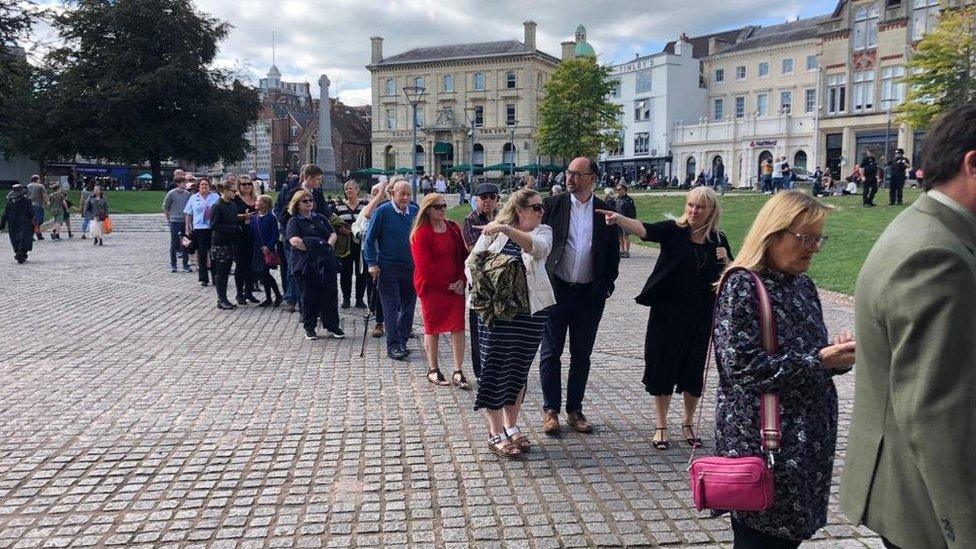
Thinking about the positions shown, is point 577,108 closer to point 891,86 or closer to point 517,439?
point 891,86

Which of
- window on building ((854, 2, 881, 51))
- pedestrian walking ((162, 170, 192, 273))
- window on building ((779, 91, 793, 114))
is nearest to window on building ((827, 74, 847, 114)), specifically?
window on building ((854, 2, 881, 51))

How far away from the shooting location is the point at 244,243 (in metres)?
12.5

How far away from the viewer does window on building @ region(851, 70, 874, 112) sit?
52031 millimetres

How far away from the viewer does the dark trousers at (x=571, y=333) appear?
5836 mm

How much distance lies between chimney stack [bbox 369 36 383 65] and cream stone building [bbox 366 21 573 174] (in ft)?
1.40

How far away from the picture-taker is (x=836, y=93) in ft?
179

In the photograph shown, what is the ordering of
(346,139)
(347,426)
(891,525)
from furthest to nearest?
(346,139) < (347,426) < (891,525)

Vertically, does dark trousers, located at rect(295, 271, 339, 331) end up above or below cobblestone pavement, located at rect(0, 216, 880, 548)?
above

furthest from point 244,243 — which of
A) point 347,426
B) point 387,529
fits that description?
point 387,529

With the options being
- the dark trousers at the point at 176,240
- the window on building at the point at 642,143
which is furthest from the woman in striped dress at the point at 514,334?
the window on building at the point at 642,143

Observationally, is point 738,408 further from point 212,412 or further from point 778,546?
point 212,412

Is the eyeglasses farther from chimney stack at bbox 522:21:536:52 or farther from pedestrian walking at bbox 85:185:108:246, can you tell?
chimney stack at bbox 522:21:536:52

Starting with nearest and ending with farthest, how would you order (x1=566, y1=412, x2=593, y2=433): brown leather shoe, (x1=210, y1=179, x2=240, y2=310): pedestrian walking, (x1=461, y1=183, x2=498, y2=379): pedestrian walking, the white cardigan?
the white cardigan < (x1=566, y1=412, x2=593, y2=433): brown leather shoe < (x1=461, y1=183, x2=498, y2=379): pedestrian walking < (x1=210, y1=179, x2=240, y2=310): pedestrian walking

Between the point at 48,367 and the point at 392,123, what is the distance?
86764 millimetres
